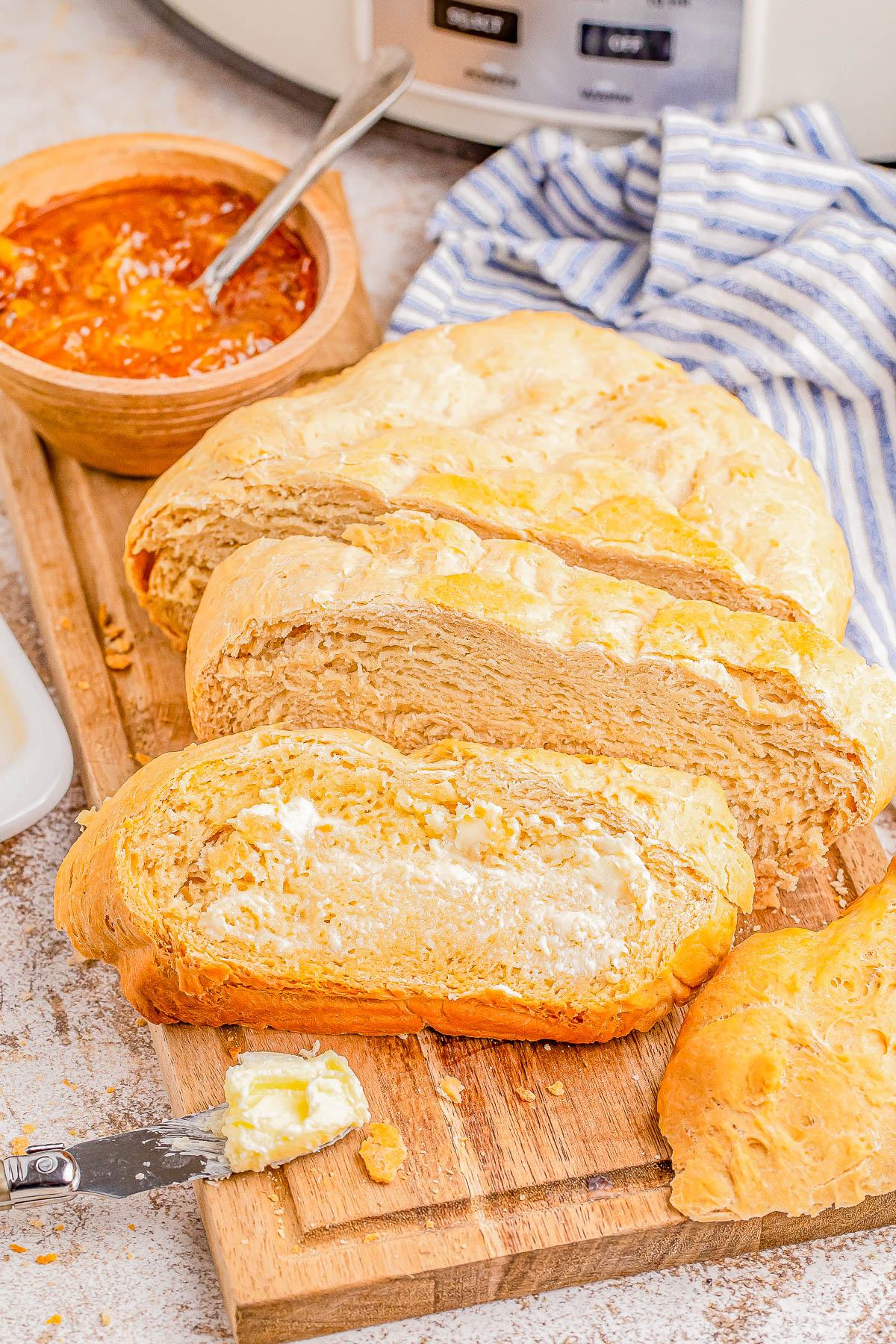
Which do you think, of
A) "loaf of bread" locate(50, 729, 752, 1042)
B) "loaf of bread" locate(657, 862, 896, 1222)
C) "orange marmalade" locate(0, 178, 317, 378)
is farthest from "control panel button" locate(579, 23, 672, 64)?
"loaf of bread" locate(657, 862, 896, 1222)

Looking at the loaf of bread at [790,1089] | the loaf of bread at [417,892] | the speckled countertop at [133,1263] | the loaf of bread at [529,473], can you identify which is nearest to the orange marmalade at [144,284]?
the loaf of bread at [529,473]

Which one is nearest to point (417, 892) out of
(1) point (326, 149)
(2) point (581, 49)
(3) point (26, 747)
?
(3) point (26, 747)

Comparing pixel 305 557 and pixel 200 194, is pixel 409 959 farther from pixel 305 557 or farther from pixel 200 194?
pixel 200 194

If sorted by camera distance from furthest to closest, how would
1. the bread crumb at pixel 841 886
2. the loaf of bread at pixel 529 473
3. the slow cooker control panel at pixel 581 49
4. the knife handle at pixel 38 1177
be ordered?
1. the slow cooker control panel at pixel 581 49
2. the bread crumb at pixel 841 886
3. the loaf of bread at pixel 529 473
4. the knife handle at pixel 38 1177

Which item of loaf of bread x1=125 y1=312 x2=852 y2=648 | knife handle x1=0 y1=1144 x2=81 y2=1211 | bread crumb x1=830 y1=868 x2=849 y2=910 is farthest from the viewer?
bread crumb x1=830 y1=868 x2=849 y2=910

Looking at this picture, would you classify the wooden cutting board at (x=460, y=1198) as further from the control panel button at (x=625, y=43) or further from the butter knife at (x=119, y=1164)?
the control panel button at (x=625, y=43)

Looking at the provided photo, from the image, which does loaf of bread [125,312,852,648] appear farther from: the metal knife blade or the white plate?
the metal knife blade
